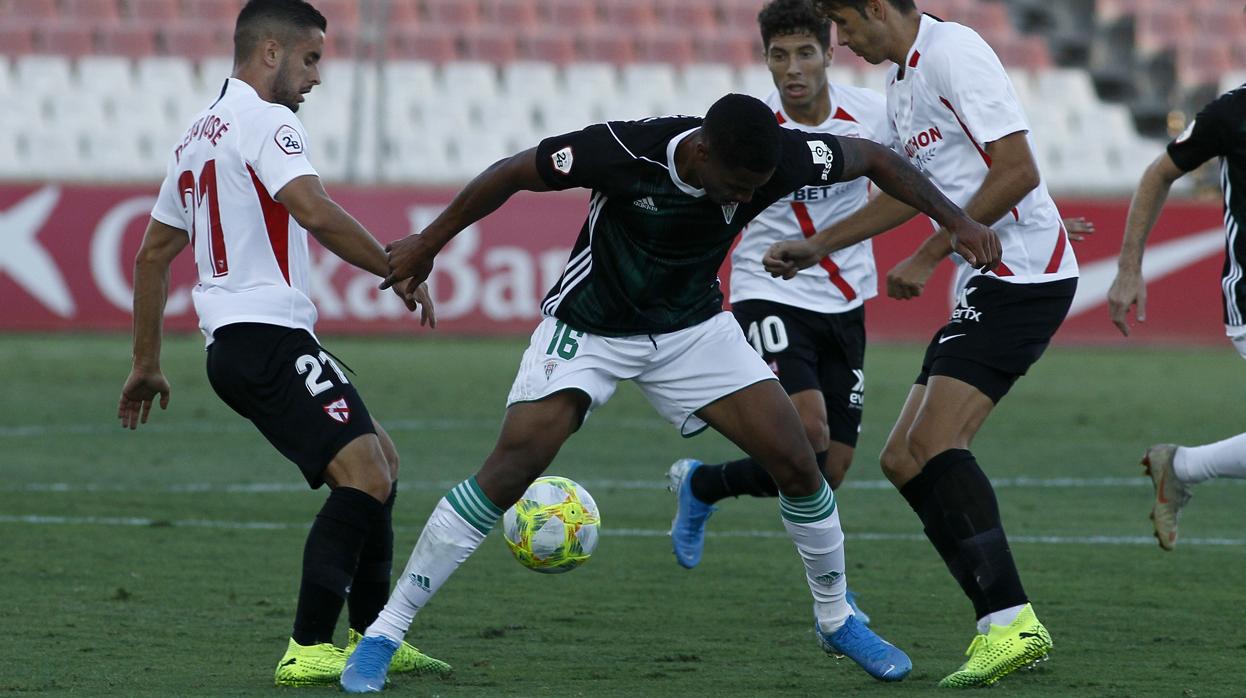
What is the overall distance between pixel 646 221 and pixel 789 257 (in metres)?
0.55

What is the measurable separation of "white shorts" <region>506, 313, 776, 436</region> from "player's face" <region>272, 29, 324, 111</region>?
1120 mm

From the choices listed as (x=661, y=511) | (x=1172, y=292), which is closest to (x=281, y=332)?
(x=661, y=511)


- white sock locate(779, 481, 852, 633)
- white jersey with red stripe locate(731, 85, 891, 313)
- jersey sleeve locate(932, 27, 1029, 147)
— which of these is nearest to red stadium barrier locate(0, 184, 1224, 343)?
white jersey with red stripe locate(731, 85, 891, 313)

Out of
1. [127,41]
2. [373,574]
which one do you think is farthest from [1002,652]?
[127,41]

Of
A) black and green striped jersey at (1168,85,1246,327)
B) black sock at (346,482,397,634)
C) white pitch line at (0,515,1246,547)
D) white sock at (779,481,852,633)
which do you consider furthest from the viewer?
white pitch line at (0,515,1246,547)

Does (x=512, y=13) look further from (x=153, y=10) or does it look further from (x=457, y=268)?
(x=457, y=268)

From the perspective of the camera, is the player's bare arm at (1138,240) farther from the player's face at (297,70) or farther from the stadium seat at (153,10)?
the stadium seat at (153,10)

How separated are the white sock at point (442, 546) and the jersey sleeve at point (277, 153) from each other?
1.09 m

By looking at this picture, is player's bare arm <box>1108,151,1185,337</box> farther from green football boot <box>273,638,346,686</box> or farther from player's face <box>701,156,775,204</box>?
green football boot <box>273,638,346,686</box>

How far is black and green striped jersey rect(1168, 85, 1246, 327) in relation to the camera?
19.3 feet

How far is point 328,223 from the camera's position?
523cm

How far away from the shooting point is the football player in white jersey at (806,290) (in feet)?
24.0

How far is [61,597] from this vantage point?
657cm

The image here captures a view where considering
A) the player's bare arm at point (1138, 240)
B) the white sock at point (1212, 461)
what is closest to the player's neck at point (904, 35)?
the player's bare arm at point (1138, 240)
